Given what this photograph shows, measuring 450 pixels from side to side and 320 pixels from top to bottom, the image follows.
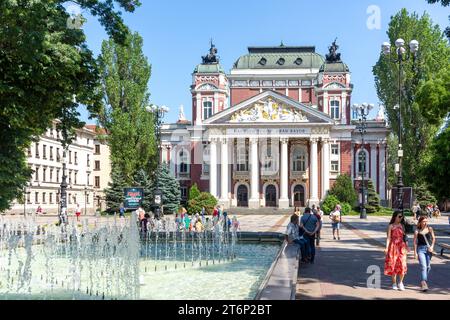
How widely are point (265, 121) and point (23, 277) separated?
173 ft

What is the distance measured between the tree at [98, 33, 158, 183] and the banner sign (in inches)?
436

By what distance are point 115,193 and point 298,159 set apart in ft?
76.1

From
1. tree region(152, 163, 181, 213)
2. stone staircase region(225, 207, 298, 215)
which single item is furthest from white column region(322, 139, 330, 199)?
tree region(152, 163, 181, 213)

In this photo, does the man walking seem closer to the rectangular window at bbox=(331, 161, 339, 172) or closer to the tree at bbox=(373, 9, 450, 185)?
the tree at bbox=(373, 9, 450, 185)

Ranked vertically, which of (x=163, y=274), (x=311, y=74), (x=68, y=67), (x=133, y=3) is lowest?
(x=163, y=274)

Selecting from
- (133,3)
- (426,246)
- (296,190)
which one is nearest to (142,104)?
(296,190)

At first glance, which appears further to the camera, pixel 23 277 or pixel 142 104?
pixel 142 104

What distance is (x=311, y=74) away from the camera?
7506 cm

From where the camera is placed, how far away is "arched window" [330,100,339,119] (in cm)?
7000

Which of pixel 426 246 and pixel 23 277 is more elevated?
pixel 426 246

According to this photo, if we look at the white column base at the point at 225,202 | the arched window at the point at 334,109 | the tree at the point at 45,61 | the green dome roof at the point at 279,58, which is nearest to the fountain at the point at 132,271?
the tree at the point at 45,61
